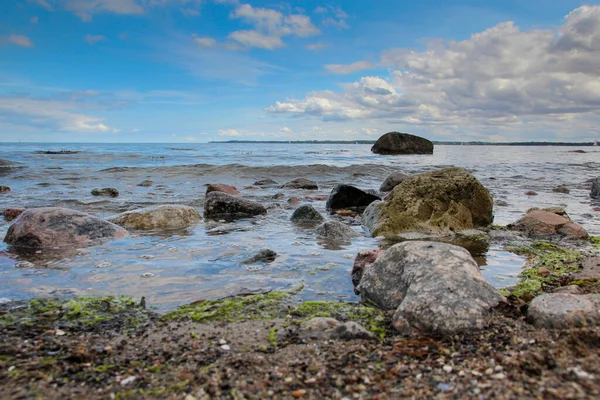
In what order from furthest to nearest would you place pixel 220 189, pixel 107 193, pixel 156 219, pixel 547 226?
1. pixel 107 193
2. pixel 220 189
3. pixel 156 219
4. pixel 547 226

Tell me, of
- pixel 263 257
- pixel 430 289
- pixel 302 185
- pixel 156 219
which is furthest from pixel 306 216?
pixel 302 185

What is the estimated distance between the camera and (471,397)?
7.02 feet

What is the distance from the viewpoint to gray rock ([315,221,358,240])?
22.7 feet

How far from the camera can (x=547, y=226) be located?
23.6ft

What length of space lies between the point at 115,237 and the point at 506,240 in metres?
→ 6.59

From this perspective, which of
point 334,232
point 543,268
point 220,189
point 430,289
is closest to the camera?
point 430,289

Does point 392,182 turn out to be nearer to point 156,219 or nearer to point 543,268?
point 156,219

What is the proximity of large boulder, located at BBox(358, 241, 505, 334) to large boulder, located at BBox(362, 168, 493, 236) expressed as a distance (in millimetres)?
3226

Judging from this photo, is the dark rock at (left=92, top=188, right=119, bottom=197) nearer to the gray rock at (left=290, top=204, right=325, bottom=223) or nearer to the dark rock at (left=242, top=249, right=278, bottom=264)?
the gray rock at (left=290, top=204, right=325, bottom=223)

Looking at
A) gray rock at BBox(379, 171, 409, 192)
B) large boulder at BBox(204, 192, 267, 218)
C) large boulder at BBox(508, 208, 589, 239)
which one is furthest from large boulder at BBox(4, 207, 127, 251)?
gray rock at BBox(379, 171, 409, 192)

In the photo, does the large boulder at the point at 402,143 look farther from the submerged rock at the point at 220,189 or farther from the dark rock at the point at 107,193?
the dark rock at the point at 107,193

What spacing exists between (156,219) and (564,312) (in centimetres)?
687

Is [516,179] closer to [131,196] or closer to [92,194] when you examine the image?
[131,196]

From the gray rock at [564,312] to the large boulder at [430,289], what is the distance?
343 millimetres
